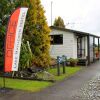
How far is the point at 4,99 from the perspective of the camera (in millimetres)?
12188

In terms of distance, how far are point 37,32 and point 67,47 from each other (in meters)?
8.39

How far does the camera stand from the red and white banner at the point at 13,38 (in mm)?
13742

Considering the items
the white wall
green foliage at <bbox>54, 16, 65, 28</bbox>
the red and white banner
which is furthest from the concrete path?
green foliage at <bbox>54, 16, 65, 28</bbox>

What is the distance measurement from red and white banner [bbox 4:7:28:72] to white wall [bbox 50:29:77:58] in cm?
1581

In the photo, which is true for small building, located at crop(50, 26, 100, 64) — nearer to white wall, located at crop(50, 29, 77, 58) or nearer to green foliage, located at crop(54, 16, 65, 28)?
white wall, located at crop(50, 29, 77, 58)

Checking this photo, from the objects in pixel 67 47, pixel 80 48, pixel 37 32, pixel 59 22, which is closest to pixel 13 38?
pixel 37 32

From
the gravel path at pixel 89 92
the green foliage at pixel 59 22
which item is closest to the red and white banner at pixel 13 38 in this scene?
the gravel path at pixel 89 92

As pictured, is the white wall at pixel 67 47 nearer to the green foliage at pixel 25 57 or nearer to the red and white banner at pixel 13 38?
the green foliage at pixel 25 57

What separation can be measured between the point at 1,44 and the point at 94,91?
26.1ft

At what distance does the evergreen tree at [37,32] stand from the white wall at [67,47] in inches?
282

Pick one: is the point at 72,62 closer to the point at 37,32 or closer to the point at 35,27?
the point at 37,32

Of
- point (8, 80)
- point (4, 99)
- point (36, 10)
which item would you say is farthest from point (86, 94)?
point (36, 10)

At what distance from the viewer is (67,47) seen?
29.8 meters

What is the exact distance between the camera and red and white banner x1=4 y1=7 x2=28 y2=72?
541 inches
